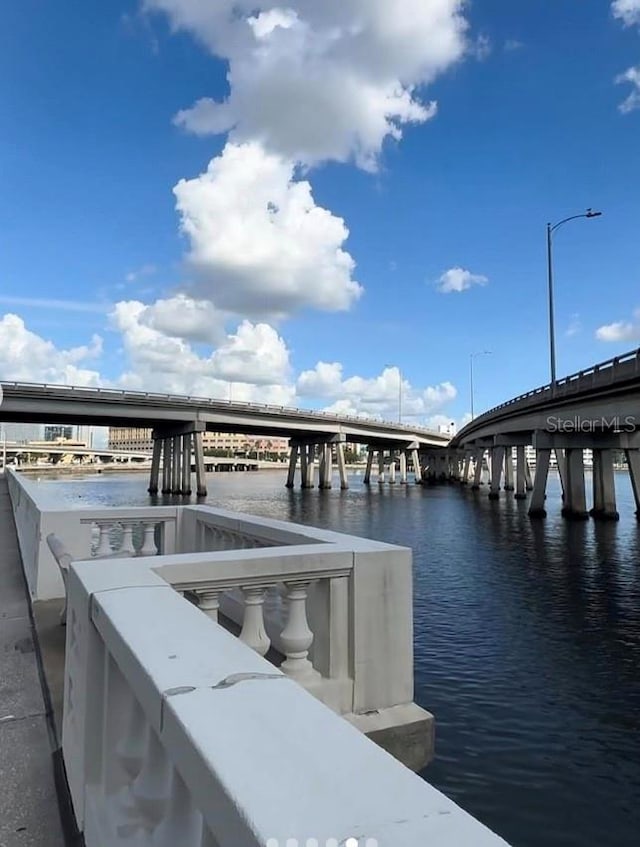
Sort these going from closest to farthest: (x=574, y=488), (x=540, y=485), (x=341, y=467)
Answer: (x=574, y=488) < (x=540, y=485) < (x=341, y=467)

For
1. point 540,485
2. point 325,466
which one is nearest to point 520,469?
point 540,485

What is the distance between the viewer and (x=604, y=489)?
37188 mm

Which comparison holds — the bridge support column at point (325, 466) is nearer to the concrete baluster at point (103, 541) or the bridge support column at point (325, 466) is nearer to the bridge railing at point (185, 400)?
the bridge railing at point (185, 400)

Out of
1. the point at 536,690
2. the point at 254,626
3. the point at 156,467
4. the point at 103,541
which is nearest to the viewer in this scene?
the point at 254,626

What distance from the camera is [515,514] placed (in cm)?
4006

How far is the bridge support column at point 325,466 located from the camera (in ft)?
277

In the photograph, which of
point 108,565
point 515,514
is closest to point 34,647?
point 108,565

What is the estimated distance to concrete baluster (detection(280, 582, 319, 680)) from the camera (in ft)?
13.5

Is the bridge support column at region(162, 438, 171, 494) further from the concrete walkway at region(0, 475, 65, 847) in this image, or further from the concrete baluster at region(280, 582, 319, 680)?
the concrete baluster at region(280, 582, 319, 680)

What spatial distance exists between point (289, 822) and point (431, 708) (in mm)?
7925

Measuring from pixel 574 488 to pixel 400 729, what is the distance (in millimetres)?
36655

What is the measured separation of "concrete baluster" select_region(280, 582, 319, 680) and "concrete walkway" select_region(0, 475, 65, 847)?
155 centimetres

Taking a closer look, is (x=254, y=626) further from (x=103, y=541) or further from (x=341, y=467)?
(x=341, y=467)

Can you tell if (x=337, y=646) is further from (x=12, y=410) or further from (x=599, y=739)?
(x=12, y=410)
